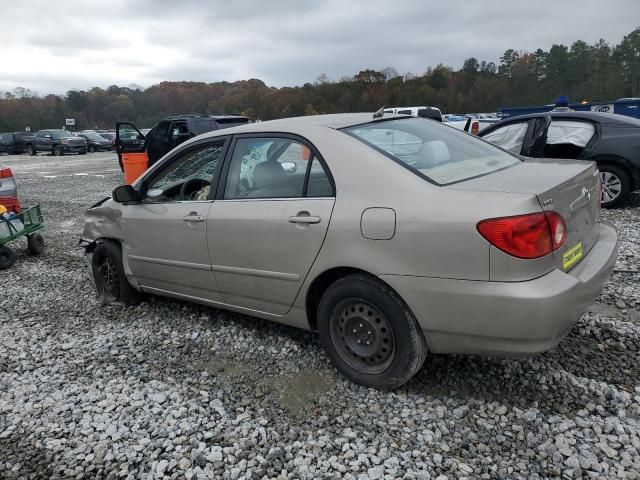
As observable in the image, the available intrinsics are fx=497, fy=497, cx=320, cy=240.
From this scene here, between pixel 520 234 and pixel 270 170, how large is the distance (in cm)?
172

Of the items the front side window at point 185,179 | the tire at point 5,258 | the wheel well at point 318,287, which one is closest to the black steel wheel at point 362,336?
the wheel well at point 318,287

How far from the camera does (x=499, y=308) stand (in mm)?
2387

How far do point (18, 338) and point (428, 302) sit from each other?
11.3ft

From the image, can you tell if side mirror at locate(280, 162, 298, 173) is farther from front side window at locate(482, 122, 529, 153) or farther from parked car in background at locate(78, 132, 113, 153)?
parked car in background at locate(78, 132, 113, 153)

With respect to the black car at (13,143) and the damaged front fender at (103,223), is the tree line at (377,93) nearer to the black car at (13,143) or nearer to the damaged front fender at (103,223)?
the black car at (13,143)

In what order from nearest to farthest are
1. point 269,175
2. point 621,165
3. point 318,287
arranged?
1. point 318,287
2. point 269,175
3. point 621,165

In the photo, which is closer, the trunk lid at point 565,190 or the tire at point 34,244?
the trunk lid at point 565,190

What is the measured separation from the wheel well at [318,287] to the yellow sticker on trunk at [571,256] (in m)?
1.03

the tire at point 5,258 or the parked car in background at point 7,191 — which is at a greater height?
the parked car in background at point 7,191

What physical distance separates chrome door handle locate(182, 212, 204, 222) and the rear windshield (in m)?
1.24

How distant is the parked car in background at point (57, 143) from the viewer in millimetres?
29172

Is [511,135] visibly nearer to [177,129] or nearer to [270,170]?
[270,170]

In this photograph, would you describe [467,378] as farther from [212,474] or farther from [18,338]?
[18,338]

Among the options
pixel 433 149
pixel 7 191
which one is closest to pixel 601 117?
pixel 433 149
